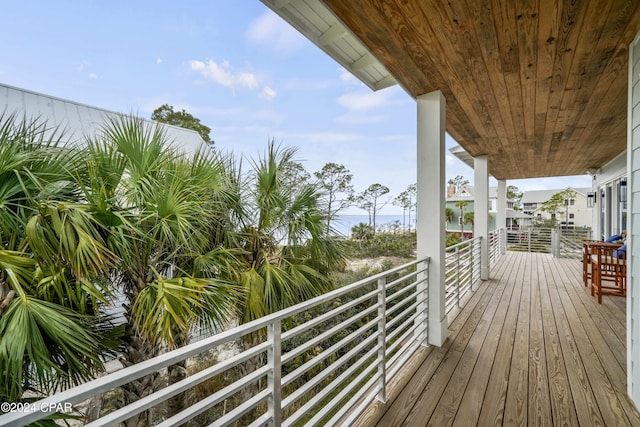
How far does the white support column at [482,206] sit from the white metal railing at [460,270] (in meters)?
0.15

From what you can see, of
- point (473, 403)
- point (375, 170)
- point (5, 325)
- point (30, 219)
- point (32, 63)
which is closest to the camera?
point (5, 325)

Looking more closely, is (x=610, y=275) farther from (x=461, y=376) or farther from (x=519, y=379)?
(x=461, y=376)

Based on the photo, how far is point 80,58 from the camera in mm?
6410

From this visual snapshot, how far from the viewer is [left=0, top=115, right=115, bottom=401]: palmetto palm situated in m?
1.27

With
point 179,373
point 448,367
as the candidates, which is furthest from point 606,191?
point 179,373

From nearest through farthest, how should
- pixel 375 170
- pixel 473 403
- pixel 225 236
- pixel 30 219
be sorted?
1. pixel 30 219
2. pixel 473 403
3. pixel 225 236
4. pixel 375 170

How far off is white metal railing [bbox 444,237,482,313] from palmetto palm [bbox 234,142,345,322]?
130cm

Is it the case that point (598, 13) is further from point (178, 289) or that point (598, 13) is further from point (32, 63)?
point (32, 63)

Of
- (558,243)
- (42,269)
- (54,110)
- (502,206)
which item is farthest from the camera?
(502,206)

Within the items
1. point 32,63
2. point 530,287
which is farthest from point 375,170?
point 32,63

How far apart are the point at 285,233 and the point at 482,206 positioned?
4.05 metres

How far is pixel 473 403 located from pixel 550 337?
5.04 ft

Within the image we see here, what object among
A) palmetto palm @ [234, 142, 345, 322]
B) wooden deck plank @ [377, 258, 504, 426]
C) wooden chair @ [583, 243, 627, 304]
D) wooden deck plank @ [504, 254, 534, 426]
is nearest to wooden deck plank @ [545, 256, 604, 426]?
wooden deck plank @ [504, 254, 534, 426]

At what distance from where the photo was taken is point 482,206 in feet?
17.1
